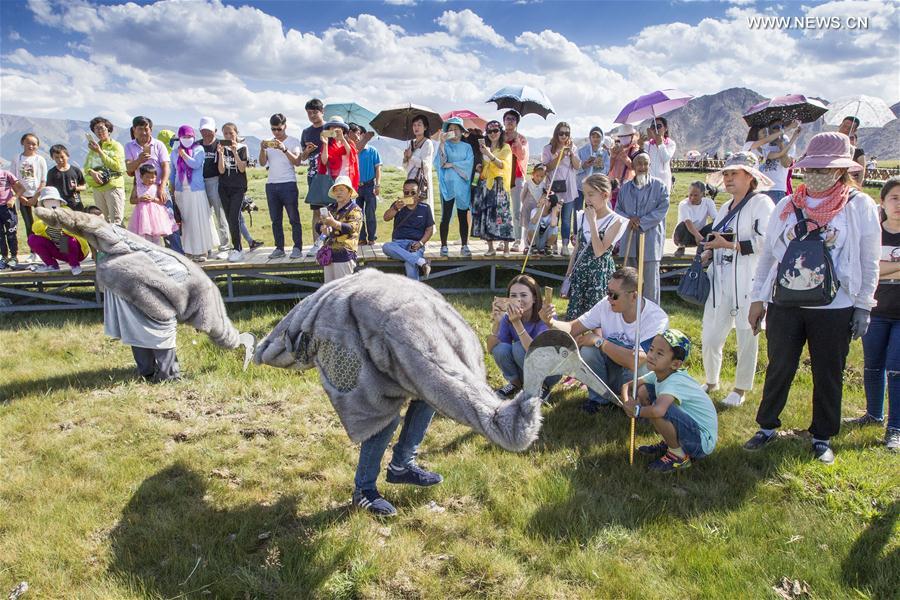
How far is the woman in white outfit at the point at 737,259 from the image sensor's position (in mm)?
4980

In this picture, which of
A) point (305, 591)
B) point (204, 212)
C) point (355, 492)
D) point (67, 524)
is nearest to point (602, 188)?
point (355, 492)

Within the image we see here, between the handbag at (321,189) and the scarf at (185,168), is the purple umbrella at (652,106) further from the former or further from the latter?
the scarf at (185,168)

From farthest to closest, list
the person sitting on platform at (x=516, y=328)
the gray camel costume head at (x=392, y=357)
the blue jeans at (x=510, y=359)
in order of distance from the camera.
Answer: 1. the blue jeans at (x=510, y=359)
2. the person sitting on platform at (x=516, y=328)
3. the gray camel costume head at (x=392, y=357)

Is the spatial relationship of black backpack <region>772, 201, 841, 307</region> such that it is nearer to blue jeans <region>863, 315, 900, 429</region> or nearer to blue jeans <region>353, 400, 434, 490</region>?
blue jeans <region>863, 315, 900, 429</region>

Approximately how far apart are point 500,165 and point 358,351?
20.9ft

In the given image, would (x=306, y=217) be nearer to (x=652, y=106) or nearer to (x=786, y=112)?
(x=652, y=106)

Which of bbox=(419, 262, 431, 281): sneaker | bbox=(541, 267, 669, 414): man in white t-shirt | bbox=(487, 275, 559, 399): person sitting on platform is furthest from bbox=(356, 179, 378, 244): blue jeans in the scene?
bbox=(541, 267, 669, 414): man in white t-shirt

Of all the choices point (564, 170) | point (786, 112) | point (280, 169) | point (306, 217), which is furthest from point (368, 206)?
point (306, 217)

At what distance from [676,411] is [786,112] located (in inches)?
278

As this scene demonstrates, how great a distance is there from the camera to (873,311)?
470 cm

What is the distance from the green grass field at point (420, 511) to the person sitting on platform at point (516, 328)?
0.48m

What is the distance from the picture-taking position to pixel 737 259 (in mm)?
5160

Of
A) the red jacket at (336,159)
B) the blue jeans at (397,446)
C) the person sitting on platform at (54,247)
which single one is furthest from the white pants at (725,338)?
the person sitting on platform at (54,247)

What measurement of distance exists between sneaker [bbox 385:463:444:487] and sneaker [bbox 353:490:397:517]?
0.54 feet
